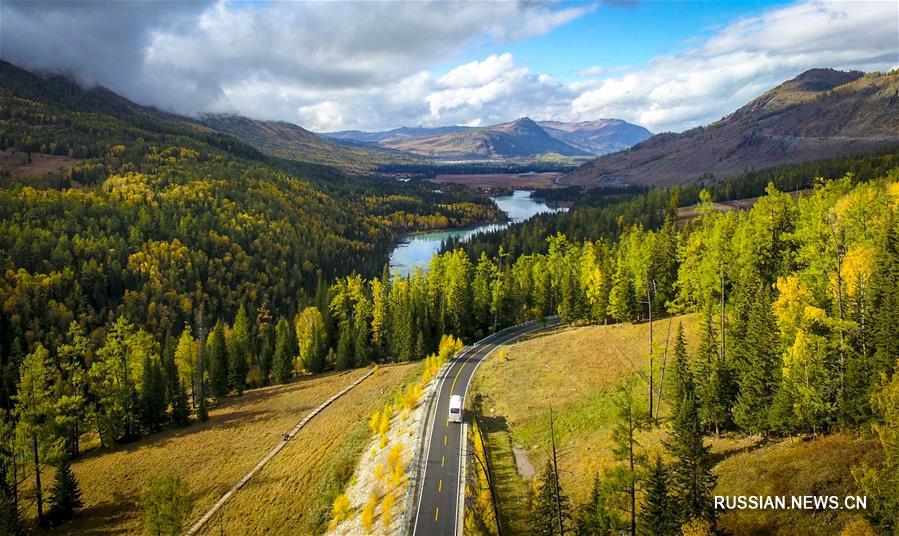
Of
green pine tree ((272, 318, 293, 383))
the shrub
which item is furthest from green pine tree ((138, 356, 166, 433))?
the shrub

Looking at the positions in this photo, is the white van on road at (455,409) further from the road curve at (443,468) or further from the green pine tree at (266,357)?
the green pine tree at (266,357)

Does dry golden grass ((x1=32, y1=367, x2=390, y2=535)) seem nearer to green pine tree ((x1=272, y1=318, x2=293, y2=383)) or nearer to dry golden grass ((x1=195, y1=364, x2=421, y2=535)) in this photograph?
dry golden grass ((x1=195, y1=364, x2=421, y2=535))

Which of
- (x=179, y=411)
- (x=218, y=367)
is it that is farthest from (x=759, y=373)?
(x=218, y=367)

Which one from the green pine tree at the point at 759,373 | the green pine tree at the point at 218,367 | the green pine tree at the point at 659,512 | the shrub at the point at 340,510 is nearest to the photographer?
the green pine tree at the point at 659,512

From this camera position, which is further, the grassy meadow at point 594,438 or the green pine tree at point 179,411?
the green pine tree at point 179,411

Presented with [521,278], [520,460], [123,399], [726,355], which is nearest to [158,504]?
[520,460]

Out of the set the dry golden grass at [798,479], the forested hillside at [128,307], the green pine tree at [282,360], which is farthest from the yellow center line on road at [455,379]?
the green pine tree at [282,360]

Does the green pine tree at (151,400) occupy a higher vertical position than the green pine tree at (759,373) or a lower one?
lower
